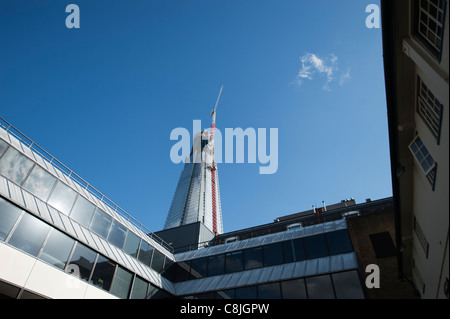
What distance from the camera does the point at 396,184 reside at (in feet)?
39.5

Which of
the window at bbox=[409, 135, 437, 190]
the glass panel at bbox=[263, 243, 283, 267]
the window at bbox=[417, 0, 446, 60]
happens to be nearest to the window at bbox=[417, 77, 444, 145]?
the window at bbox=[409, 135, 437, 190]

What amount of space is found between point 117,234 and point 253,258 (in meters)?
10.5

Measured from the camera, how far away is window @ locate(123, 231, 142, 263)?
838 inches

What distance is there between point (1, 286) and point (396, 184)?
17.3m

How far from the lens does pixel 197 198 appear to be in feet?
298

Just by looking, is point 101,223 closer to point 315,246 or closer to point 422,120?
point 315,246

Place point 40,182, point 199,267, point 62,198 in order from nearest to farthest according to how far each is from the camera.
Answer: point 40,182, point 62,198, point 199,267

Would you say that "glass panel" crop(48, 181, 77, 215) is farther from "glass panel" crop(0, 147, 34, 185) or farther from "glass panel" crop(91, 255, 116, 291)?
"glass panel" crop(91, 255, 116, 291)

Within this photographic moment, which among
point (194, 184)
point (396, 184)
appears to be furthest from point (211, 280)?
point (194, 184)

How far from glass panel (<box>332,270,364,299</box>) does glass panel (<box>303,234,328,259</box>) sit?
2.47 m

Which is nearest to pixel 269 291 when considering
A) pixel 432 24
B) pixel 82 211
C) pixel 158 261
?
pixel 158 261

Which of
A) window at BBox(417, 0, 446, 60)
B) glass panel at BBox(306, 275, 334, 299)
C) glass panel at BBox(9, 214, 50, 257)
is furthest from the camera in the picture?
glass panel at BBox(306, 275, 334, 299)

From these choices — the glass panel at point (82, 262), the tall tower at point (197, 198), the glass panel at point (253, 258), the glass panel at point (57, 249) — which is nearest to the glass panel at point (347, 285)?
the glass panel at point (253, 258)

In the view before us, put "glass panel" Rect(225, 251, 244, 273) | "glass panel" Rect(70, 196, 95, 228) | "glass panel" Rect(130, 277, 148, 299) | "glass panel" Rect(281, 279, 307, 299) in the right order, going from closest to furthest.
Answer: "glass panel" Rect(70, 196, 95, 228)
"glass panel" Rect(281, 279, 307, 299)
"glass panel" Rect(130, 277, 148, 299)
"glass panel" Rect(225, 251, 244, 273)
